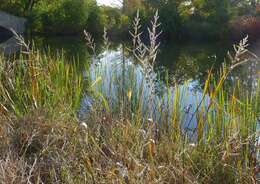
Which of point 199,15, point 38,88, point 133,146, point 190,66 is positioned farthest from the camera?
point 199,15

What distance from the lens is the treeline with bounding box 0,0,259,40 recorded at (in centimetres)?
2512

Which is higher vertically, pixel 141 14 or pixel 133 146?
pixel 141 14

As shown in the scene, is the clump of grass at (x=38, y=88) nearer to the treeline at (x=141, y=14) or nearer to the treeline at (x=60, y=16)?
the treeline at (x=141, y=14)

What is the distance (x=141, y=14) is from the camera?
85.0 feet

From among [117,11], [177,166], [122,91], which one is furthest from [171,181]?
[117,11]

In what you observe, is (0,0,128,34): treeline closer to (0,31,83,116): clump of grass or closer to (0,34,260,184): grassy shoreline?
(0,31,83,116): clump of grass

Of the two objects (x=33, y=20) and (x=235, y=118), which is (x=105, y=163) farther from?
(x=33, y=20)

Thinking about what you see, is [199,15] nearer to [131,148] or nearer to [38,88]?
[38,88]

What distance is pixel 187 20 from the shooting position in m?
26.0

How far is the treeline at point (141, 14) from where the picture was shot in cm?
2512

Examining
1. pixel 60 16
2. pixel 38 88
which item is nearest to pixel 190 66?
pixel 38 88

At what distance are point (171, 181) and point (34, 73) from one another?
1.45m

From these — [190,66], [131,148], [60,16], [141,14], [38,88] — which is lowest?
[190,66]

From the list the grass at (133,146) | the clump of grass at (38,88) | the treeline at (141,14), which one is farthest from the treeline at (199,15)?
the grass at (133,146)
